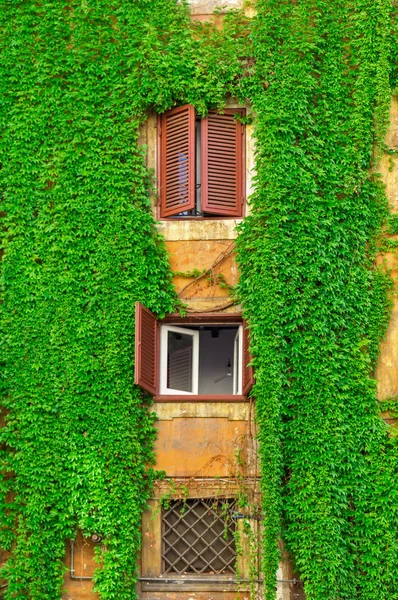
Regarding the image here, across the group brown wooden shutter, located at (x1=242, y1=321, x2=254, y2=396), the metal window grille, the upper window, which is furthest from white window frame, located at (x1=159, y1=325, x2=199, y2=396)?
the upper window

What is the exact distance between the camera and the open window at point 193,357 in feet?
59.3

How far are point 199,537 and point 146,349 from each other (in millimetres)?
2974

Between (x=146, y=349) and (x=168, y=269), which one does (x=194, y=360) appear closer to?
(x=146, y=349)

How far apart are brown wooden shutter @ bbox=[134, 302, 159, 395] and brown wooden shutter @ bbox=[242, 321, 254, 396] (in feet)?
4.45

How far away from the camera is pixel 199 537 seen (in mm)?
18031

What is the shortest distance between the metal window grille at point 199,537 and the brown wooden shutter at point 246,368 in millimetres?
1748

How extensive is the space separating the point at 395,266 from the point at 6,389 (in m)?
6.29

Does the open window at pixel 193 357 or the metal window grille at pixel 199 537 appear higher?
the open window at pixel 193 357

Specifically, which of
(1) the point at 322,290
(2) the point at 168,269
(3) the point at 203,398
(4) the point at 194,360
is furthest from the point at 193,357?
(1) the point at 322,290

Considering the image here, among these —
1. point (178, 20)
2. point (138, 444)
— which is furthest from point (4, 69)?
point (138, 444)

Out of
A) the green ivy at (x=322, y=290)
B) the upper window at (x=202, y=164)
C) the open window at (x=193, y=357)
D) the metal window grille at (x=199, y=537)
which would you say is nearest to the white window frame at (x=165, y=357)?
the open window at (x=193, y=357)

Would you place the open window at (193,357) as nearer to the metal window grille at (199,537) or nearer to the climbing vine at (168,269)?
the climbing vine at (168,269)

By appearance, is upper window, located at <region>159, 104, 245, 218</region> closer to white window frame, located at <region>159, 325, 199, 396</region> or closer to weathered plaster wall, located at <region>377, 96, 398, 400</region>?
white window frame, located at <region>159, 325, 199, 396</region>

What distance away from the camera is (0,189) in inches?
731
